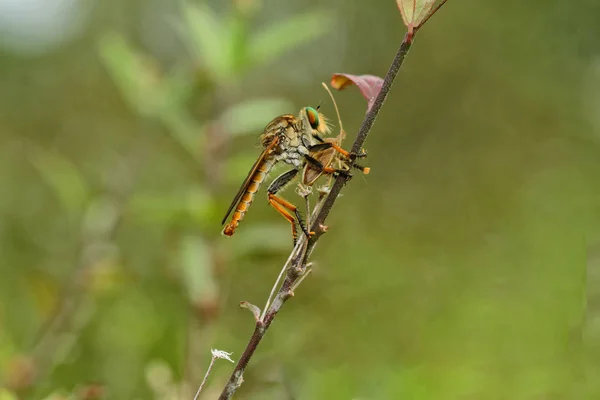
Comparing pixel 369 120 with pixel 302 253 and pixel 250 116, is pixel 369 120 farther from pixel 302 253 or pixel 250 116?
pixel 250 116

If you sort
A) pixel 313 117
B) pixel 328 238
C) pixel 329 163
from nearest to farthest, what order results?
pixel 329 163 < pixel 313 117 < pixel 328 238

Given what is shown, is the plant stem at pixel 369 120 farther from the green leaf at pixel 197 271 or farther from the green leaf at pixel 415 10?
the green leaf at pixel 197 271

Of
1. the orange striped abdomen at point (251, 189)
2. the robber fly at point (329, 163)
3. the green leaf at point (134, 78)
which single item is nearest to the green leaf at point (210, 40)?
the green leaf at point (134, 78)

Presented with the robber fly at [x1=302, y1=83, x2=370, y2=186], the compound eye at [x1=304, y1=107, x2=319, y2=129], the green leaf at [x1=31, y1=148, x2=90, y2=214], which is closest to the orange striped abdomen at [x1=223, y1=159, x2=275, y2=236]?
the compound eye at [x1=304, y1=107, x2=319, y2=129]

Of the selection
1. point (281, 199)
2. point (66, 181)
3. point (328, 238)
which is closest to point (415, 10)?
point (281, 199)

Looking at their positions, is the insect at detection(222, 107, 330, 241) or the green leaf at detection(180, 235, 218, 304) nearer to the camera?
the insect at detection(222, 107, 330, 241)

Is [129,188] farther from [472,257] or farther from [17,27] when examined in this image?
[17,27]

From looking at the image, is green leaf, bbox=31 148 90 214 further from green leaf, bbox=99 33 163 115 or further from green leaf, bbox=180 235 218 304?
green leaf, bbox=180 235 218 304
